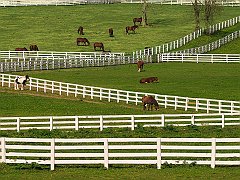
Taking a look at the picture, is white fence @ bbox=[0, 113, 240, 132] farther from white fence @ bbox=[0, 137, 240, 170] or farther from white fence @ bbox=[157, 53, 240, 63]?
white fence @ bbox=[157, 53, 240, 63]

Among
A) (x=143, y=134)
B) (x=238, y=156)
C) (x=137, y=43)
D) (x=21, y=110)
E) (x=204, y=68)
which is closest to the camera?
(x=238, y=156)

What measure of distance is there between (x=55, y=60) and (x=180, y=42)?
19999 millimetres

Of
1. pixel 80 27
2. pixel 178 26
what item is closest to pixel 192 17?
pixel 178 26

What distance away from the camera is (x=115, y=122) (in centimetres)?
3803

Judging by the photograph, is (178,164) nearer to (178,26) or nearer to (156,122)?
(156,122)

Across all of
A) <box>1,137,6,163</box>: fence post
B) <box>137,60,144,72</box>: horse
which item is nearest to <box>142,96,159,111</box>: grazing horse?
<box>1,137,6,163</box>: fence post

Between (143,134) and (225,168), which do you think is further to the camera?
(143,134)

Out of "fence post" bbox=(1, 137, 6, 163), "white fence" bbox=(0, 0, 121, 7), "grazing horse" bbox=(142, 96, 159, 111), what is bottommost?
"grazing horse" bbox=(142, 96, 159, 111)

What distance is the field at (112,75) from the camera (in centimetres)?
2584

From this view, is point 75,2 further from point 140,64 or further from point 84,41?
point 140,64

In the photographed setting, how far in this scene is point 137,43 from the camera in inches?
3939

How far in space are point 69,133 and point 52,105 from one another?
15829 mm

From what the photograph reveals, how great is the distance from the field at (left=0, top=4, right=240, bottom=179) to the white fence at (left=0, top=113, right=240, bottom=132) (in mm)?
601

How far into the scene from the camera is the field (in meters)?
25.8
